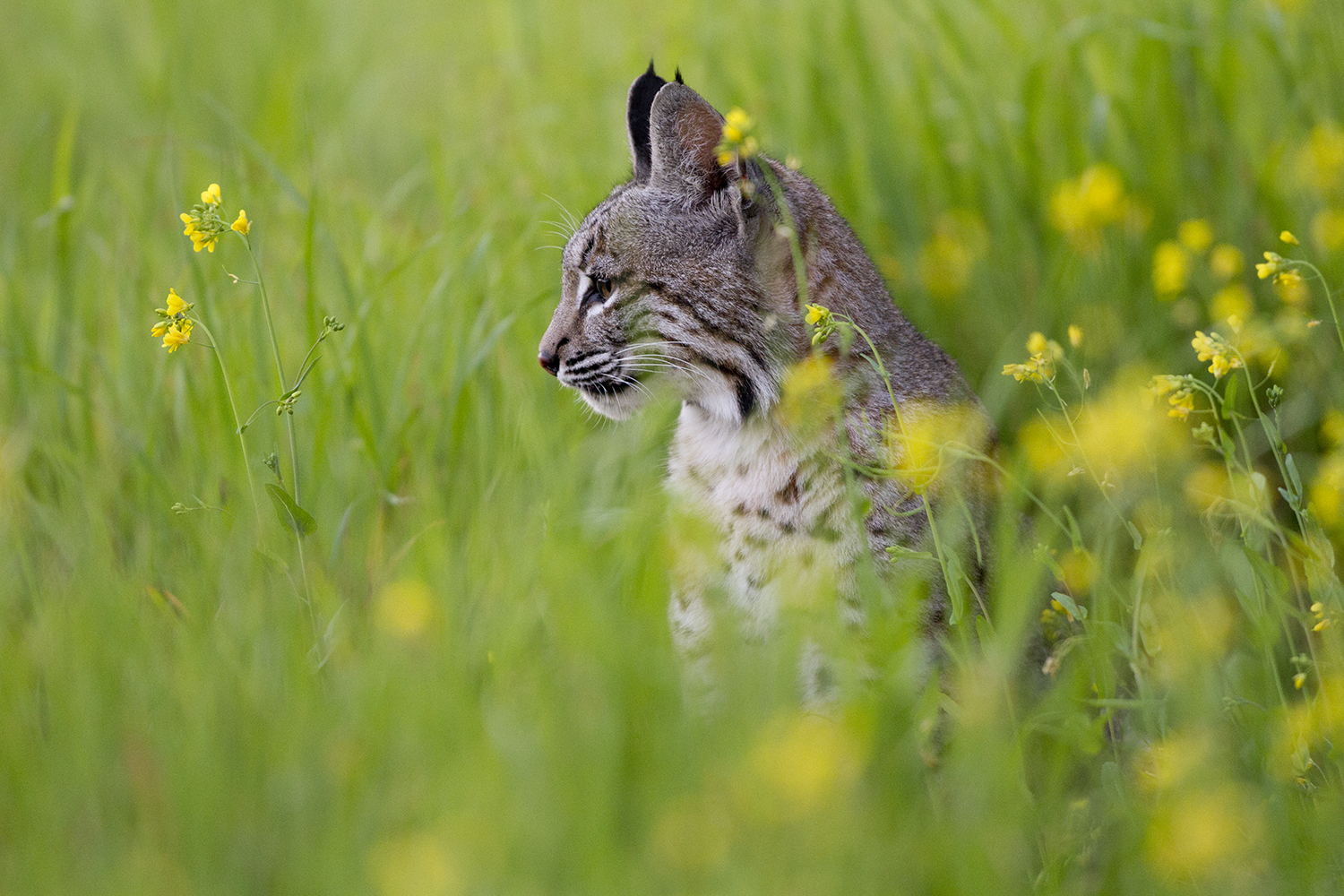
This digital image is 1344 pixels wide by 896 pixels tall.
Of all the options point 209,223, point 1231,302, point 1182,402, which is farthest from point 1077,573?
point 209,223

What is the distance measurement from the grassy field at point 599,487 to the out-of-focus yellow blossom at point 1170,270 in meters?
0.02

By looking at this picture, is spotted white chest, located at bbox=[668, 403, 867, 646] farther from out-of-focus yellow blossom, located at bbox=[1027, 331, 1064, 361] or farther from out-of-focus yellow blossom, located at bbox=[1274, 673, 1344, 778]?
out-of-focus yellow blossom, located at bbox=[1274, 673, 1344, 778]

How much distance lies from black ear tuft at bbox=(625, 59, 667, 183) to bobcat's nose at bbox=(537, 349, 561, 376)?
617 millimetres

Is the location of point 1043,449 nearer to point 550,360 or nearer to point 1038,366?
point 1038,366

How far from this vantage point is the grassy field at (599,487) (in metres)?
1.87

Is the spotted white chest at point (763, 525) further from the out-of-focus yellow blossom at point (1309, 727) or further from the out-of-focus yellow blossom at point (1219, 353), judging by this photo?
the out-of-focus yellow blossom at point (1309, 727)

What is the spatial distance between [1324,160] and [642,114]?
2.43 m

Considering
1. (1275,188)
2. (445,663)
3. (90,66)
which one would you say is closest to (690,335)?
(445,663)

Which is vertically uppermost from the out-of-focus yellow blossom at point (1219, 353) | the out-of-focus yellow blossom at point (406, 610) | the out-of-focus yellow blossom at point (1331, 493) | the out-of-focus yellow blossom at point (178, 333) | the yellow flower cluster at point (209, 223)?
the yellow flower cluster at point (209, 223)

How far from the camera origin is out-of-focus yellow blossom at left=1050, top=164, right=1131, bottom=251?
3.99 meters

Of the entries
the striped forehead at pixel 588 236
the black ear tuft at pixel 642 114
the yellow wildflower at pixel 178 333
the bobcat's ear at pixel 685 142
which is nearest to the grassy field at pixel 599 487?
the yellow wildflower at pixel 178 333

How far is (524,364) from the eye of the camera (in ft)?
13.2


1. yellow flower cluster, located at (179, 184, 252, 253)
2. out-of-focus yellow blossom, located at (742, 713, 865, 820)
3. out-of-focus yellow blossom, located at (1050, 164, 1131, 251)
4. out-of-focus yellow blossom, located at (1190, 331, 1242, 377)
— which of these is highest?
out-of-focus yellow blossom, located at (1050, 164, 1131, 251)

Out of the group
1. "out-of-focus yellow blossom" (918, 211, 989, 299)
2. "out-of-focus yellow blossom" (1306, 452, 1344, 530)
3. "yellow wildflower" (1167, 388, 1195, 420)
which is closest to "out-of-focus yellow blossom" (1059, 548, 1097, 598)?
"yellow wildflower" (1167, 388, 1195, 420)
